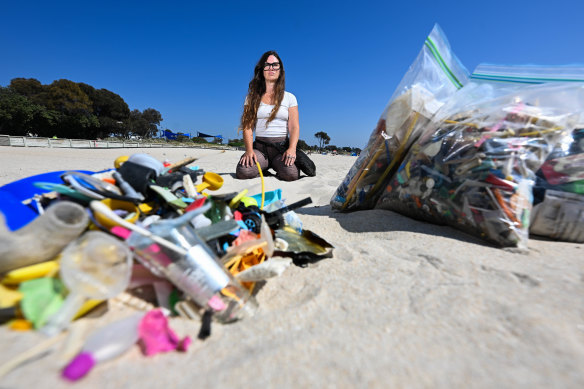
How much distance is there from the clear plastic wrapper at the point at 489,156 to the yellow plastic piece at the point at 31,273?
1532 millimetres

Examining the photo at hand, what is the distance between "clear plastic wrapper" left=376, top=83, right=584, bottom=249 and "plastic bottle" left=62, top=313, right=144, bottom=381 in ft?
4.47

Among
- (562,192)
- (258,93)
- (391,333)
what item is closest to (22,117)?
(258,93)

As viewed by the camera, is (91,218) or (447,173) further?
(447,173)

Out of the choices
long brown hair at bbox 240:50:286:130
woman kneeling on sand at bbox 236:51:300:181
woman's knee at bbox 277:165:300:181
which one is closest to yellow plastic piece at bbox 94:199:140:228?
woman kneeling on sand at bbox 236:51:300:181

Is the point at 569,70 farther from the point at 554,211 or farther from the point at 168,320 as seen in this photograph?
the point at 168,320

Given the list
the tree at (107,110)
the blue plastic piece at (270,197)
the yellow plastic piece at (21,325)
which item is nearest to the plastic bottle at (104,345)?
the yellow plastic piece at (21,325)

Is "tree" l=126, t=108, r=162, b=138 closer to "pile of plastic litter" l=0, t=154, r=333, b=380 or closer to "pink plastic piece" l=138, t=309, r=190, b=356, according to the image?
"pile of plastic litter" l=0, t=154, r=333, b=380

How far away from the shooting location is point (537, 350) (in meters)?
0.58

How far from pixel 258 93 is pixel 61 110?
22752mm

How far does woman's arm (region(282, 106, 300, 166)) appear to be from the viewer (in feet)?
10.3

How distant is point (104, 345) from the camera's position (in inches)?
22.7

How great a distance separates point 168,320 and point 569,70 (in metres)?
2.18

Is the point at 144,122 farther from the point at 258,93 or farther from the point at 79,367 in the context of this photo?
the point at 79,367

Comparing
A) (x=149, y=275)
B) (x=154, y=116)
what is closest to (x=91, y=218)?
(x=149, y=275)
